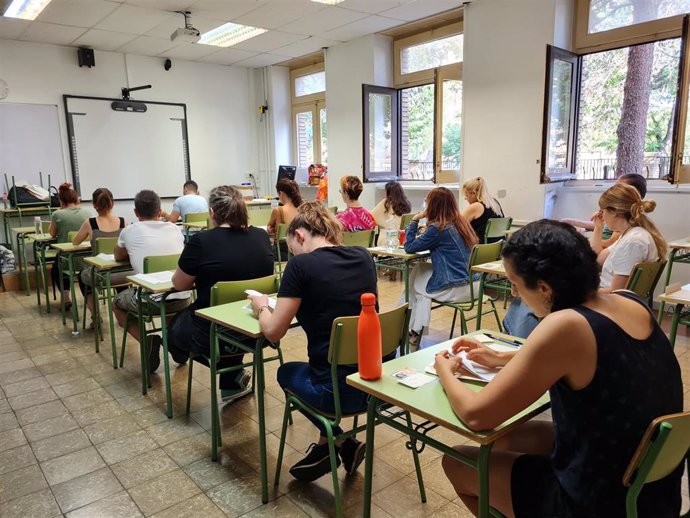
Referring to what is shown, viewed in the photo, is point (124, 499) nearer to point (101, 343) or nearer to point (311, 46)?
point (101, 343)

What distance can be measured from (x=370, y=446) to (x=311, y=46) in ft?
22.5

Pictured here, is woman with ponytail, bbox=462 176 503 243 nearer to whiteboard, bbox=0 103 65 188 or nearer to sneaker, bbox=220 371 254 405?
sneaker, bbox=220 371 254 405

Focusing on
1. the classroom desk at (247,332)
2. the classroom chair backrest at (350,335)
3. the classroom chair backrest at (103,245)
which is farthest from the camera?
the classroom chair backrest at (103,245)

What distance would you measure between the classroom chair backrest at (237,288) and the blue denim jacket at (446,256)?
129cm

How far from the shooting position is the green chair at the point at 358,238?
13.8 feet

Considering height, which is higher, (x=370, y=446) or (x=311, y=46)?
(x=311, y=46)

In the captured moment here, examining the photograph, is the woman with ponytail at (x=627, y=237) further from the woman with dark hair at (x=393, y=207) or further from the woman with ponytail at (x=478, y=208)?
the woman with dark hair at (x=393, y=207)

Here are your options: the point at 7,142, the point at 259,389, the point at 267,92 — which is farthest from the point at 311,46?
the point at 259,389

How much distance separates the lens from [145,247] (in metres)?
3.19

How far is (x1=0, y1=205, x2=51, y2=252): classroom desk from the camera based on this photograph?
6.06 metres

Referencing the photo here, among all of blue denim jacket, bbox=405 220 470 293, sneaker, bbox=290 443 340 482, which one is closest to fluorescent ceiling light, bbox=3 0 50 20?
blue denim jacket, bbox=405 220 470 293

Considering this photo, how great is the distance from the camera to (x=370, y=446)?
1498mm

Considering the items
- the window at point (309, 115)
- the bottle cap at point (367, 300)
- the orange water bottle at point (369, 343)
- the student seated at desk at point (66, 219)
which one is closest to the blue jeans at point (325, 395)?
the orange water bottle at point (369, 343)

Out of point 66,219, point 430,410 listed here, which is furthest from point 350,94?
point 430,410
